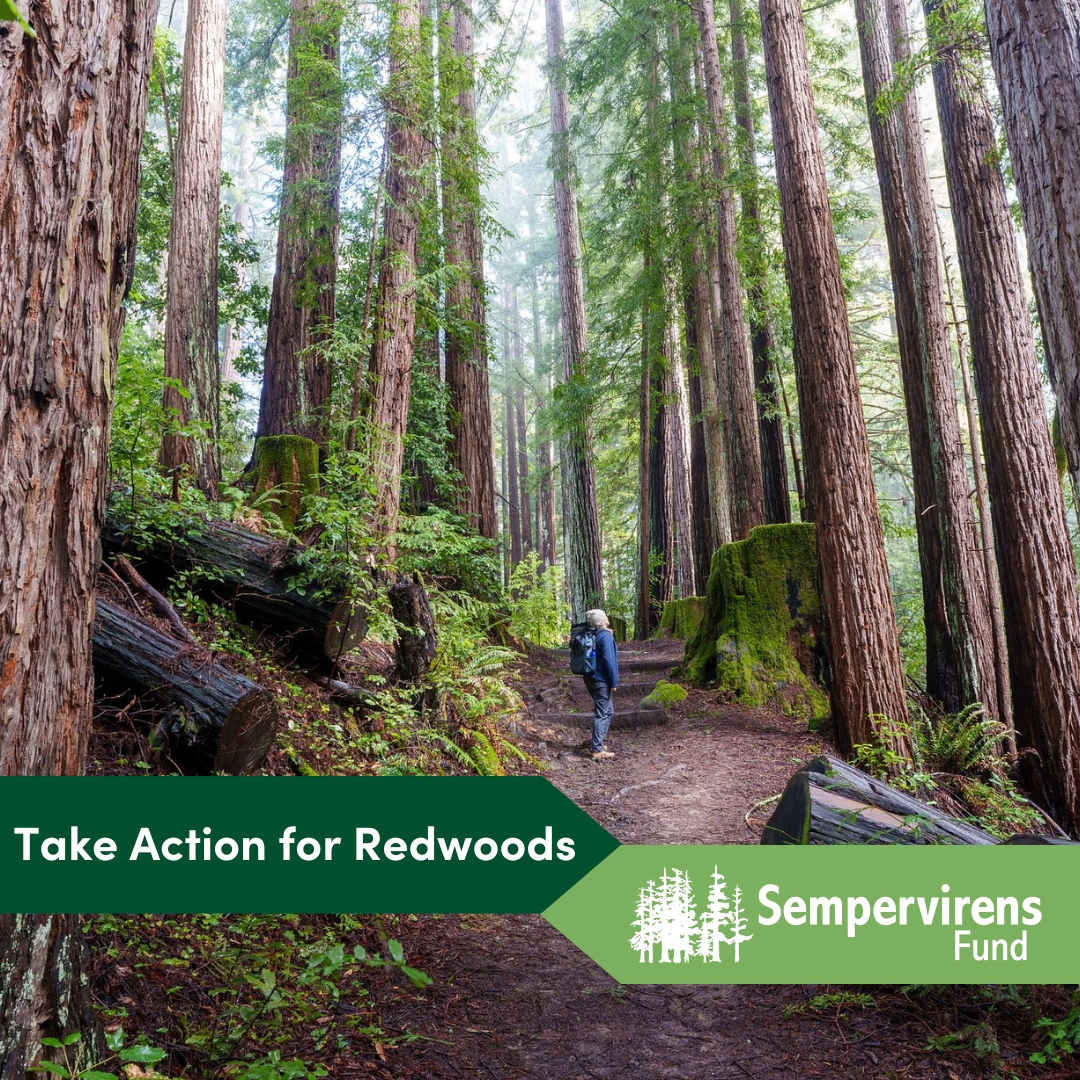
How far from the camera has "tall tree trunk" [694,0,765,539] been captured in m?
12.4

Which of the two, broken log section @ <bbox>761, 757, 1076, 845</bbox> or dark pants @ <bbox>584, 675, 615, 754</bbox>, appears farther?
dark pants @ <bbox>584, 675, 615, 754</bbox>

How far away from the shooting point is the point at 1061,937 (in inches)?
114

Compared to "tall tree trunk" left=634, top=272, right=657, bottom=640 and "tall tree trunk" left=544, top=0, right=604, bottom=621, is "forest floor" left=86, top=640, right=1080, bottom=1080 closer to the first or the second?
"tall tree trunk" left=544, top=0, right=604, bottom=621


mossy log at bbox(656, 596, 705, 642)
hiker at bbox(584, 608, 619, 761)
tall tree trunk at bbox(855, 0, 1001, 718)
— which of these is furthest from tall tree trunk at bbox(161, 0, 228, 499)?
mossy log at bbox(656, 596, 705, 642)

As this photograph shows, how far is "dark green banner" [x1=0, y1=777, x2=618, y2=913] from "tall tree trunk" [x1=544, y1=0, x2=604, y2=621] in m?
11.1

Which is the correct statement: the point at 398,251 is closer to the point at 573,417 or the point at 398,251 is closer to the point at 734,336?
the point at 734,336

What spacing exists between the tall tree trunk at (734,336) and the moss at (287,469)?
22.3 feet

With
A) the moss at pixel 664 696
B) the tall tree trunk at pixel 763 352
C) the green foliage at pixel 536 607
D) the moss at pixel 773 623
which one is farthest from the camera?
the green foliage at pixel 536 607

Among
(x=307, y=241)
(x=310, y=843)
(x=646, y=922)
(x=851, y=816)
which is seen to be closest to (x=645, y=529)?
(x=307, y=241)

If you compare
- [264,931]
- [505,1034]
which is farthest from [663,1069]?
[264,931]

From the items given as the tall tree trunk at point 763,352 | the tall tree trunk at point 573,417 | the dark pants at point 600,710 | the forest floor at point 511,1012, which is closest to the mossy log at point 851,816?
the forest floor at point 511,1012

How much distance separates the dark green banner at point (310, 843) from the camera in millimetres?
2475

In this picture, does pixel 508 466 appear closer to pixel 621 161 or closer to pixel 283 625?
pixel 621 161

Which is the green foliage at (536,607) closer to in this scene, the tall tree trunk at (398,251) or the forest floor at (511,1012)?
the tall tree trunk at (398,251)
